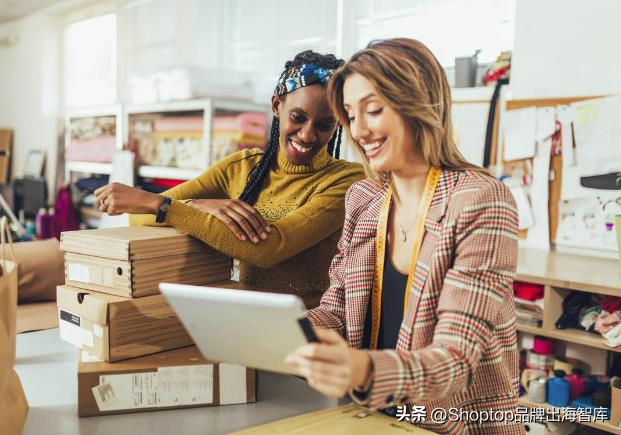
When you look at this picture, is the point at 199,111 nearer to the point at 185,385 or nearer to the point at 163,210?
the point at 163,210

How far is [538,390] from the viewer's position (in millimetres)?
2314

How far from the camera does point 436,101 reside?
106 cm

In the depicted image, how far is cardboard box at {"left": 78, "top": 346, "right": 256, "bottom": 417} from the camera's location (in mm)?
1144

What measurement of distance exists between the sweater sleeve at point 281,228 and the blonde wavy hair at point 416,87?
16.2 inches

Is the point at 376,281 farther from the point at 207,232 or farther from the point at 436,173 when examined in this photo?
the point at 207,232

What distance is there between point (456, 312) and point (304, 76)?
2.41ft

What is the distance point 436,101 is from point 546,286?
1388 mm

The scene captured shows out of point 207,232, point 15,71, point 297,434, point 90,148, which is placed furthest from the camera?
point 15,71

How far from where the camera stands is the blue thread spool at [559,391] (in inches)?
88.8

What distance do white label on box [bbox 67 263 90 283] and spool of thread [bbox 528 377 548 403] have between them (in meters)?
1.79

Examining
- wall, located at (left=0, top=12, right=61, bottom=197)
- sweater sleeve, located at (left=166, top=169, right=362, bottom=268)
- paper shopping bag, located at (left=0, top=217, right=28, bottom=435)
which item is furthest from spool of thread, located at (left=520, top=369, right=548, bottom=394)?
wall, located at (left=0, top=12, right=61, bottom=197)

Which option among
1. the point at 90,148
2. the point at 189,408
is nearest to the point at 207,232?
the point at 189,408

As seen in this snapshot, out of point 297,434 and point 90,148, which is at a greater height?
point 90,148

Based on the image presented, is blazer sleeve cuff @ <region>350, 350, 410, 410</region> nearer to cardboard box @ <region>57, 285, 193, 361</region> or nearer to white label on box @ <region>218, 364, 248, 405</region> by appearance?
A: white label on box @ <region>218, 364, 248, 405</region>
